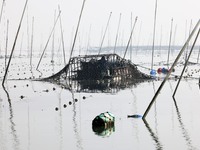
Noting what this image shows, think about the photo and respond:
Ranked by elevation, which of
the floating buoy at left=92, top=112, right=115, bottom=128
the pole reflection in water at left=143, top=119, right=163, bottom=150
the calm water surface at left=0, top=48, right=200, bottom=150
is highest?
the floating buoy at left=92, top=112, right=115, bottom=128

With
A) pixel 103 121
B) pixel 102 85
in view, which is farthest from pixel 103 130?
pixel 102 85

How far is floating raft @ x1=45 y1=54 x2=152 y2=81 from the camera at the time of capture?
64562 millimetres

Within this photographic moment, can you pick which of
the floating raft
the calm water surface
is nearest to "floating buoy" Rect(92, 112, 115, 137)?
the calm water surface

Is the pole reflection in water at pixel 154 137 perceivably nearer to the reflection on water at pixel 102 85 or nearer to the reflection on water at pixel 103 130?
the reflection on water at pixel 103 130

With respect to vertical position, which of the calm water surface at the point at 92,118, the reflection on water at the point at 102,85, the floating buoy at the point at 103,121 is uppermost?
the floating buoy at the point at 103,121

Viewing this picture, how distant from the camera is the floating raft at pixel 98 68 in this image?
212ft

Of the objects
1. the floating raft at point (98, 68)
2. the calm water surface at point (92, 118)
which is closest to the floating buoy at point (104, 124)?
the calm water surface at point (92, 118)

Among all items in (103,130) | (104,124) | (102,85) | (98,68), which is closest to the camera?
(103,130)

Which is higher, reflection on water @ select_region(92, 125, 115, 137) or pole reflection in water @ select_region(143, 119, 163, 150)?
pole reflection in water @ select_region(143, 119, 163, 150)

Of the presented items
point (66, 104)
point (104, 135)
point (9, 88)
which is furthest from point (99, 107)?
point (9, 88)

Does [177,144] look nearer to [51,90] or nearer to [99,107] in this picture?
[99,107]

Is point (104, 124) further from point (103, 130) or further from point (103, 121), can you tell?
point (103, 130)

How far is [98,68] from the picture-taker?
65375 mm

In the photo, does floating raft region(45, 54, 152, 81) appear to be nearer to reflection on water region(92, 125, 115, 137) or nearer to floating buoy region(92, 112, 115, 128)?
floating buoy region(92, 112, 115, 128)
